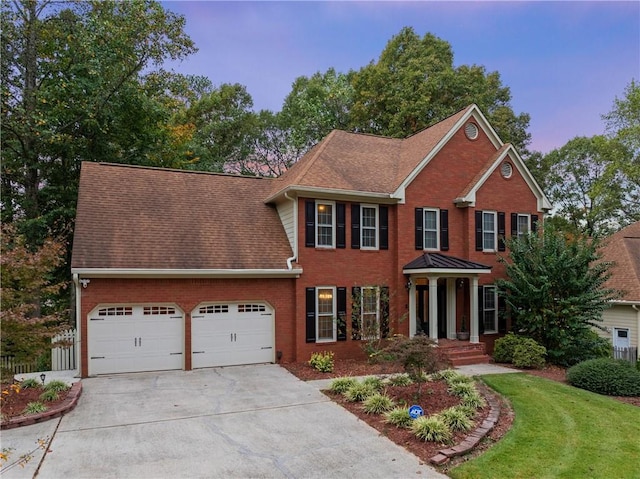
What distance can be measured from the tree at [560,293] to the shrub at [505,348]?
943mm

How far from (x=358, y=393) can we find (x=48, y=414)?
20.7ft

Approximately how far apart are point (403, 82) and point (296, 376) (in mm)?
21437

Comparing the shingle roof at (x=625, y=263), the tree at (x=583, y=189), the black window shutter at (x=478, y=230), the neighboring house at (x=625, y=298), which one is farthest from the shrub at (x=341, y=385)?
the tree at (x=583, y=189)

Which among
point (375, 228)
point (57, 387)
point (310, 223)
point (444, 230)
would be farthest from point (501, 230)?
point (57, 387)

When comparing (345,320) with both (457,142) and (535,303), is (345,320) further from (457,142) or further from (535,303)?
(457,142)

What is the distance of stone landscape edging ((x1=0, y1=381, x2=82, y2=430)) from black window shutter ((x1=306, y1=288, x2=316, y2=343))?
6847mm

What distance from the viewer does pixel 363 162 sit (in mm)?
16750

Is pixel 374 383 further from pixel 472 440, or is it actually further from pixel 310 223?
pixel 310 223

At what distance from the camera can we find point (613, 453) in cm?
700

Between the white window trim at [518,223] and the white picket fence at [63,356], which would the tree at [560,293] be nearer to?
the white window trim at [518,223]

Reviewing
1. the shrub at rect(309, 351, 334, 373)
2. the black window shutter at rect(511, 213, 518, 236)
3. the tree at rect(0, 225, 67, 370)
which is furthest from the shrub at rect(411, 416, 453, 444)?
the black window shutter at rect(511, 213, 518, 236)

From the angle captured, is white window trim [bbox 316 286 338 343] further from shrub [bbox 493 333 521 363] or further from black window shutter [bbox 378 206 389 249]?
shrub [bbox 493 333 521 363]

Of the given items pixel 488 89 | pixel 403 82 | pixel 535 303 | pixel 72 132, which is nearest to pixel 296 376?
pixel 535 303

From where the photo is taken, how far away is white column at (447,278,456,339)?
16281mm
